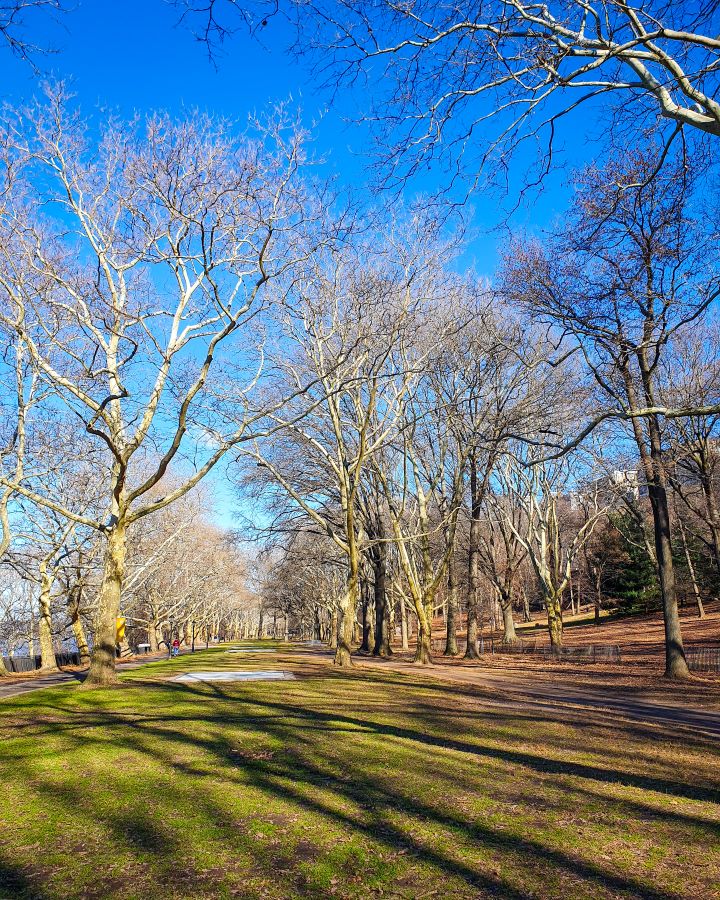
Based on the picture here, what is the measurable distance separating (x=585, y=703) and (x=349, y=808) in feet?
32.1

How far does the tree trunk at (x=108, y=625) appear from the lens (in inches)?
554

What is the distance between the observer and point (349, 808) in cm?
553

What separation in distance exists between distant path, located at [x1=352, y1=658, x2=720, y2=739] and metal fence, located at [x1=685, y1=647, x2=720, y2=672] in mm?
5335

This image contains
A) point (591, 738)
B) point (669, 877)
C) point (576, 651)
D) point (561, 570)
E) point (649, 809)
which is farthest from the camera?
point (561, 570)

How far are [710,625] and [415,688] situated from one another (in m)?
29.8

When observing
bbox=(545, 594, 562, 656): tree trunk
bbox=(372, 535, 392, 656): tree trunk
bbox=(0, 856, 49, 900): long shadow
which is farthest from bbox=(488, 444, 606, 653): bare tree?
bbox=(0, 856, 49, 900): long shadow

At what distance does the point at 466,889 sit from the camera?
399 cm

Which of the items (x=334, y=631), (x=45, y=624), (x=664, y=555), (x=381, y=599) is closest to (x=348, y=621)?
(x=664, y=555)

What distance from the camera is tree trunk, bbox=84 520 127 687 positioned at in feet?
46.2

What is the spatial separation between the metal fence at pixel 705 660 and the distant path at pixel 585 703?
17.5 ft

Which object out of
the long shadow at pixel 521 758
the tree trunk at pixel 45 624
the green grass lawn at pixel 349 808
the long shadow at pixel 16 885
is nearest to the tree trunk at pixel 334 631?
the tree trunk at pixel 45 624

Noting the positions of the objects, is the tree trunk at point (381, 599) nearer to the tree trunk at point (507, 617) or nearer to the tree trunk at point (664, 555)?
the tree trunk at point (507, 617)

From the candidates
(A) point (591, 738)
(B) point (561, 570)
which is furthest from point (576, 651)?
(A) point (591, 738)

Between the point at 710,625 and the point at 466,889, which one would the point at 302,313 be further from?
the point at 710,625
